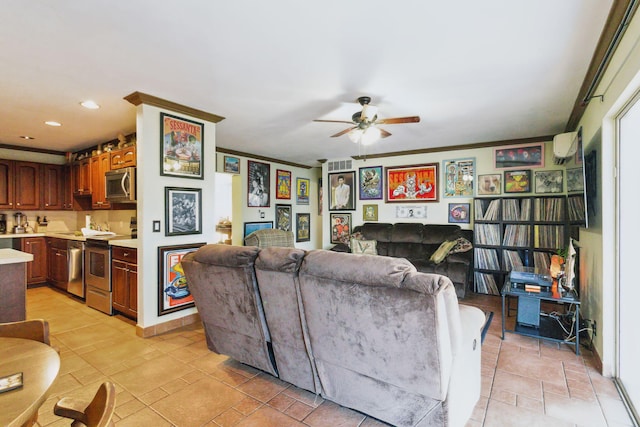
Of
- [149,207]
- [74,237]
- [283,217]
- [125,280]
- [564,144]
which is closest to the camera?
[149,207]

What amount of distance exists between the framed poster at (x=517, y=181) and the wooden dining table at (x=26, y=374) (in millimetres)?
5352

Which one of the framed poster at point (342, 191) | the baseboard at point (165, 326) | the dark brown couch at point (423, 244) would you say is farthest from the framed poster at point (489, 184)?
the baseboard at point (165, 326)

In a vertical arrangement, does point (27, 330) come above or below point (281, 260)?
below

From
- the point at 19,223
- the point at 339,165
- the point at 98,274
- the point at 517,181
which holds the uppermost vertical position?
the point at 339,165

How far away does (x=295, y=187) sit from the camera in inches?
274

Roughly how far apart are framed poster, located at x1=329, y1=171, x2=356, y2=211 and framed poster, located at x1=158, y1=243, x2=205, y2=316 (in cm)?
347

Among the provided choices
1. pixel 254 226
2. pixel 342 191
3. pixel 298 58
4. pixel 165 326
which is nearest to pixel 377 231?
pixel 342 191

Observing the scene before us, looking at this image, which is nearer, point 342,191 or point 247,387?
point 247,387

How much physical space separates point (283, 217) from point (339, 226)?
3.92 ft

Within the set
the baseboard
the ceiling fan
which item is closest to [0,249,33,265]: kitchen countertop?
the baseboard

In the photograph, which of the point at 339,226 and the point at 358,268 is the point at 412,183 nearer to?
the point at 339,226

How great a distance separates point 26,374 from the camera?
98 cm

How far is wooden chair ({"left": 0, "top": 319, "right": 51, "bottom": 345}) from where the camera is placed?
1304 millimetres

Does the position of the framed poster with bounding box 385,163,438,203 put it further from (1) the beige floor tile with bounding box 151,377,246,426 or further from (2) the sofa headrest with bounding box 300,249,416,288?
(1) the beige floor tile with bounding box 151,377,246,426
